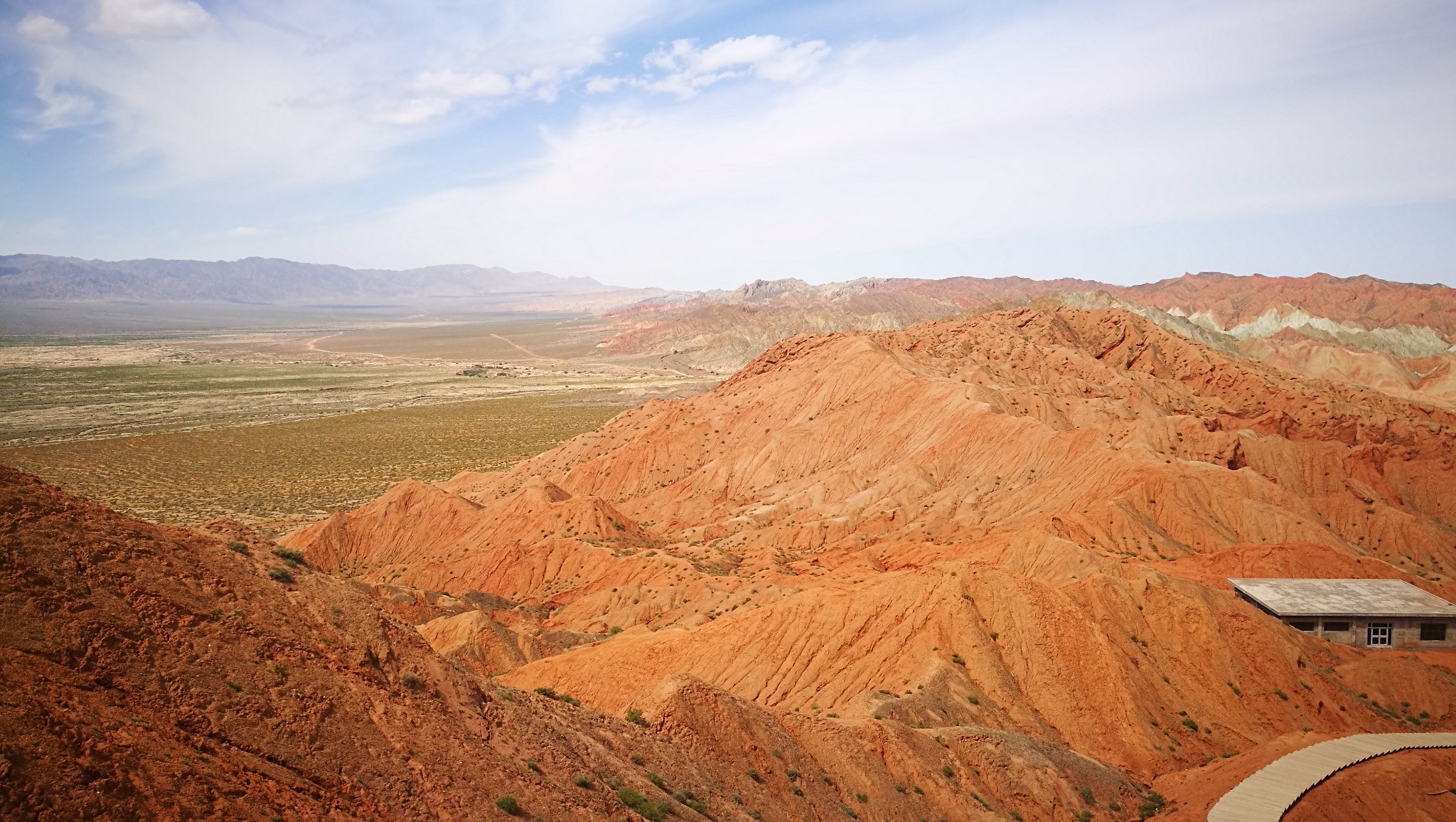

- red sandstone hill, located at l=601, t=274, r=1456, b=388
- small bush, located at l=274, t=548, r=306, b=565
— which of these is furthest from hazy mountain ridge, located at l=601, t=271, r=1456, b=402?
small bush, located at l=274, t=548, r=306, b=565

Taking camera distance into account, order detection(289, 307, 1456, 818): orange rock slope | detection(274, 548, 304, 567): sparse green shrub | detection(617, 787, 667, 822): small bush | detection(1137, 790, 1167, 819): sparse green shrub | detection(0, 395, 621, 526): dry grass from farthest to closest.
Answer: detection(0, 395, 621, 526): dry grass < detection(289, 307, 1456, 818): orange rock slope < detection(1137, 790, 1167, 819): sparse green shrub < detection(274, 548, 304, 567): sparse green shrub < detection(617, 787, 667, 822): small bush

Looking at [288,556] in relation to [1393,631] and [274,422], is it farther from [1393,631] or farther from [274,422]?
[274,422]

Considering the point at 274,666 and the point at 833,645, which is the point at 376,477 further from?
the point at 274,666

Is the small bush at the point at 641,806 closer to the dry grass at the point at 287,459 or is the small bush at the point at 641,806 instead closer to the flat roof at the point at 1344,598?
the flat roof at the point at 1344,598

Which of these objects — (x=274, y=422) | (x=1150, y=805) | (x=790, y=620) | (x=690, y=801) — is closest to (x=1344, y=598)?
(x=1150, y=805)

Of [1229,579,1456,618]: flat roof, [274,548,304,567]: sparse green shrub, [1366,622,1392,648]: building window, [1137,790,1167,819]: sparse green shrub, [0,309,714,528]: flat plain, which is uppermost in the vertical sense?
[274,548,304,567]: sparse green shrub

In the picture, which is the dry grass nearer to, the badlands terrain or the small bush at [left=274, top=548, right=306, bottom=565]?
the badlands terrain

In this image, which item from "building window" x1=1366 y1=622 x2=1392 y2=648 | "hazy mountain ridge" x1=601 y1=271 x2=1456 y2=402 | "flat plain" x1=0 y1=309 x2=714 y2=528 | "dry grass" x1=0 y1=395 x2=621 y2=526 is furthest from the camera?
"hazy mountain ridge" x1=601 y1=271 x2=1456 y2=402
